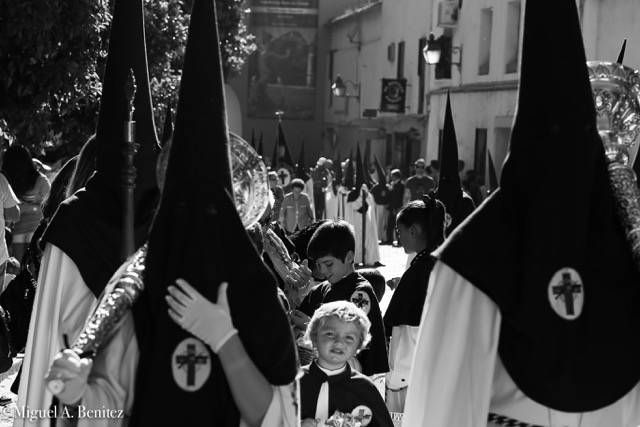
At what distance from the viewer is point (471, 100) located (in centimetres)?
3312

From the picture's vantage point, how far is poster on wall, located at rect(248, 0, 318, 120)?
180ft

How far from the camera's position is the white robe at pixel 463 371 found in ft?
13.7

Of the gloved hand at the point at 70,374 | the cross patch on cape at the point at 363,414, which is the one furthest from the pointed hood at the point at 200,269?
the cross patch on cape at the point at 363,414

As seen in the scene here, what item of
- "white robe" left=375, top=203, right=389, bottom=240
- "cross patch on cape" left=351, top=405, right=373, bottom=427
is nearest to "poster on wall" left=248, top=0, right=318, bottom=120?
"white robe" left=375, top=203, right=389, bottom=240

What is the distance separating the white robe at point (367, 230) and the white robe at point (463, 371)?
1995cm

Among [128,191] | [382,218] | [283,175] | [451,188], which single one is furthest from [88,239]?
[382,218]

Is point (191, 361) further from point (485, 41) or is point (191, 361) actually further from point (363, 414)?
point (485, 41)

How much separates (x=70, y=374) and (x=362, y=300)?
3.51 m

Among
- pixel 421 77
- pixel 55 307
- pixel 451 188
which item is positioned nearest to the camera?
pixel 55 307

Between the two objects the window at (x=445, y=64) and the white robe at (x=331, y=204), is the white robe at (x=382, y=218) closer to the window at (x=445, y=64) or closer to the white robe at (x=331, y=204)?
the white robe at (x=331, y=204)

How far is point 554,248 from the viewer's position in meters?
4.13

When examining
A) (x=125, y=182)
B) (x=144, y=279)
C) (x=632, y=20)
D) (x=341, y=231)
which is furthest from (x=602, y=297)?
(x=632, y=20)

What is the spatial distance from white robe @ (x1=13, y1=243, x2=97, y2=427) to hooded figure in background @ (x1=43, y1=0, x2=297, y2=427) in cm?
134

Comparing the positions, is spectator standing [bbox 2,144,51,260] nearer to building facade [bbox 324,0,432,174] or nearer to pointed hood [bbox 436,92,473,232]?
pointed hood [bbox 436,92,473,232]
